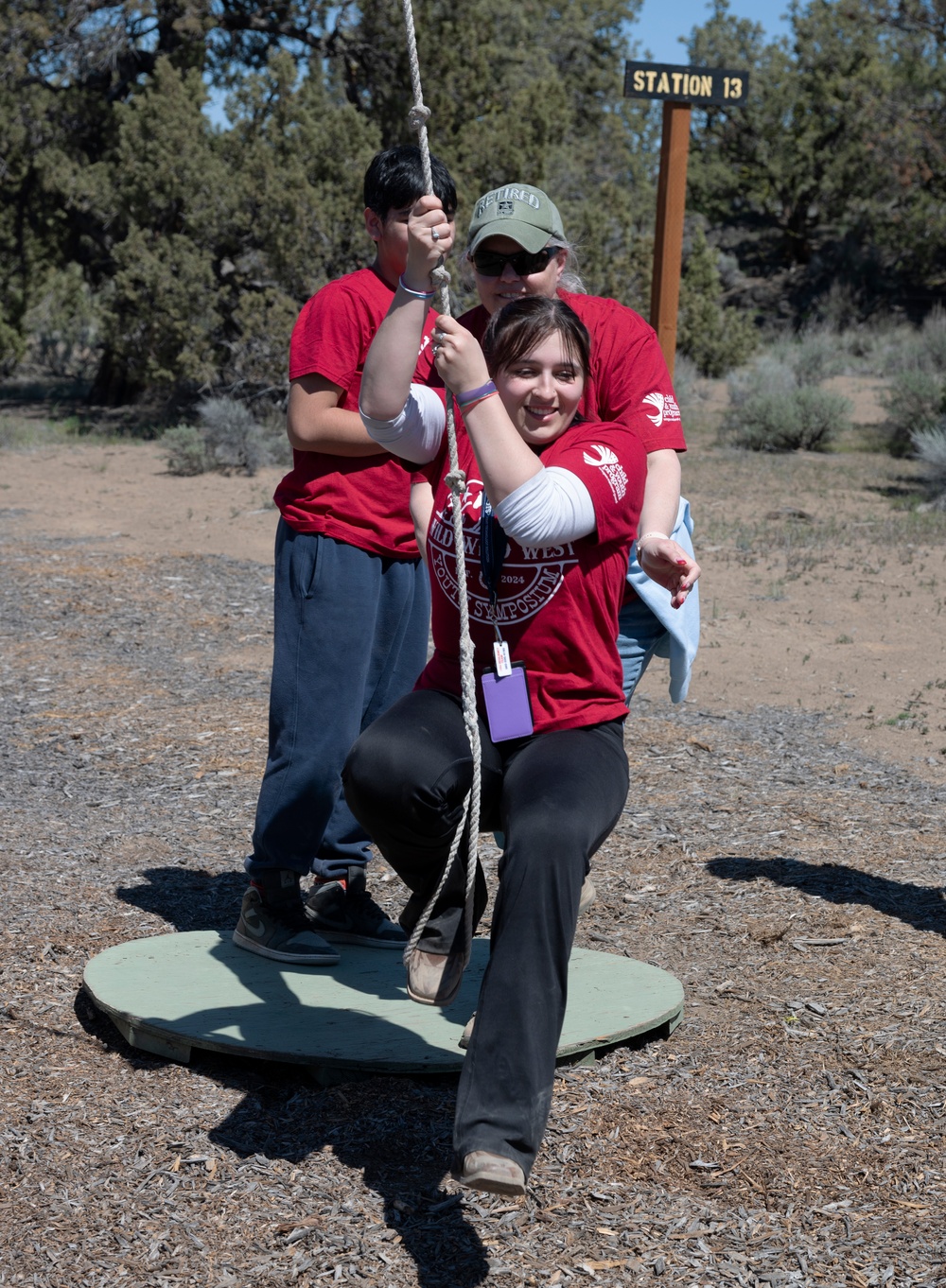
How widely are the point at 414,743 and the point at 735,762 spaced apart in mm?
3291

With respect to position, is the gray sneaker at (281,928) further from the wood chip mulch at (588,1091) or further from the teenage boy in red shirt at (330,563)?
the wood chip mulch at (588,1091)

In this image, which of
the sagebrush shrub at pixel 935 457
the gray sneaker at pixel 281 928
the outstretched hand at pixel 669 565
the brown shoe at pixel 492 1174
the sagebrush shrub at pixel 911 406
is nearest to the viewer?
the brown shoe at pixel 492 1174

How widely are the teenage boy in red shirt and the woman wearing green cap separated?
9.8 inches

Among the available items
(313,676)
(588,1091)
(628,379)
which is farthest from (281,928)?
(628,379)

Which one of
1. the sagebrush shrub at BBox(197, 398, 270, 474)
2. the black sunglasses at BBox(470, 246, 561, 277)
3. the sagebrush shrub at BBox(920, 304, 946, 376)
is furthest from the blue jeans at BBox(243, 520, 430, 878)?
the sagebrush shrub at BBox(920, 304, 946, 376)

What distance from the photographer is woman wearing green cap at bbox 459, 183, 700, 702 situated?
277cm

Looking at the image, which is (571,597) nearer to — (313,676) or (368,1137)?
(313,676)

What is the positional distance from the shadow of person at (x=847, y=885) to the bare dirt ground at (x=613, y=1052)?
15mm

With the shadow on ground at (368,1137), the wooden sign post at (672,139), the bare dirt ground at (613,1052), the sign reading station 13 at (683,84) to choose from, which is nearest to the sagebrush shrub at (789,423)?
the wooden sign post at (672,139)

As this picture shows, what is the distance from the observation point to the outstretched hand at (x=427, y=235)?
7.76ft

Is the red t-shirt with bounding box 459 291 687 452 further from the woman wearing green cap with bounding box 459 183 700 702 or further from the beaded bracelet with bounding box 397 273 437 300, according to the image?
the beaded bracelet with bounding box 397 273 437 300

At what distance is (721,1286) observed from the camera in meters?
2.25

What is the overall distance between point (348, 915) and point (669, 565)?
5.02 feet

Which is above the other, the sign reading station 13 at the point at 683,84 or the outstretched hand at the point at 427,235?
the sign reading station 13 at the point at 683,84
